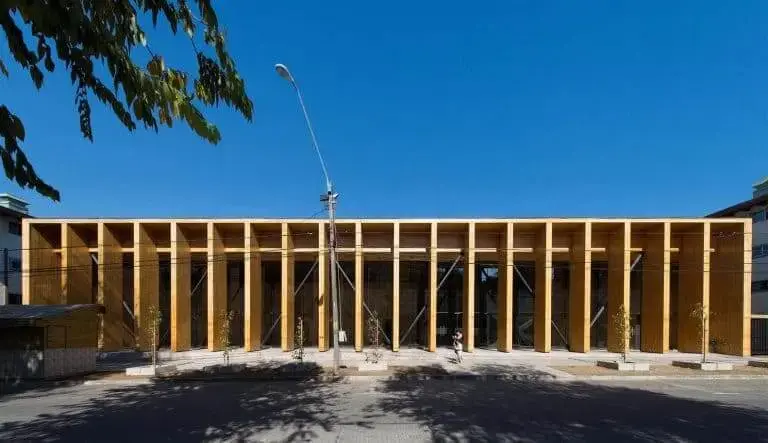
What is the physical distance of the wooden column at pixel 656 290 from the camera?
22.0 metres

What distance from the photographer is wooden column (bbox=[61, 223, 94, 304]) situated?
22375 millimetres

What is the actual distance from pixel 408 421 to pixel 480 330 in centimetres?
1770

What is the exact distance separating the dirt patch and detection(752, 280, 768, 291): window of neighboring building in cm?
1196

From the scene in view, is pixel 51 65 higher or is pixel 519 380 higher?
pixel 51 65

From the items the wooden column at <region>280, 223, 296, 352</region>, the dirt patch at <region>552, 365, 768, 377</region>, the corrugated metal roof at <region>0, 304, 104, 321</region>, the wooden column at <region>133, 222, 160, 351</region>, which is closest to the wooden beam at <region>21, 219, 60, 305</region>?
the wooden column at <region>133, 222, 160, 351</region>

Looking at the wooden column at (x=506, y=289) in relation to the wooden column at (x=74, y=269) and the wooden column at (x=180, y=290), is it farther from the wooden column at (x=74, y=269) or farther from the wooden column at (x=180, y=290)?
the wooden column at (x=74, y=269)

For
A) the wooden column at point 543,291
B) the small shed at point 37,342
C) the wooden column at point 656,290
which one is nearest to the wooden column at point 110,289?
the small shed at point 37,342

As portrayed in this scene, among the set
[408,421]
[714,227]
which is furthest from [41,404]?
[714,227]

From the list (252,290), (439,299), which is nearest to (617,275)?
(439,299)

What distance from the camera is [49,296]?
878 inches

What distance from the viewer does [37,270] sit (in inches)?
871

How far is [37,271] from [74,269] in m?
1.57

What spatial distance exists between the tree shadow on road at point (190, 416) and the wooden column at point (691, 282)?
1927 cm

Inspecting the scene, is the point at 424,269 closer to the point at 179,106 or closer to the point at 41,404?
the point at 41,404
